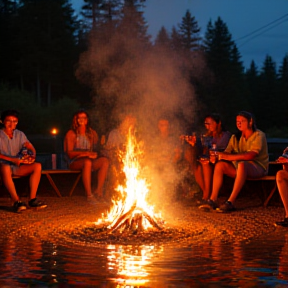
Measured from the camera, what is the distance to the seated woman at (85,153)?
8719 millimetres

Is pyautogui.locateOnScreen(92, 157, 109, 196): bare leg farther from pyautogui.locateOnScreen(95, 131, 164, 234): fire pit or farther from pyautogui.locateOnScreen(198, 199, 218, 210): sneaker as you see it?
pyautogui.locateOnScreen(198, 199, 218, 210): sneaker

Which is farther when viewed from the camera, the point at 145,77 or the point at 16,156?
the point at 145,77

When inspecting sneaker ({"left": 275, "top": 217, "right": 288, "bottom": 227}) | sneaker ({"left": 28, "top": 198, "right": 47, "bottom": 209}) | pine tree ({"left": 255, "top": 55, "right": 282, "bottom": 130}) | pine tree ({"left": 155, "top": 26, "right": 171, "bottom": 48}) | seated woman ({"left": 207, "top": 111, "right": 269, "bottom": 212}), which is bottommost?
sneaker ({"left": 275, "top": 217, "right": 288, "bottom": 227})

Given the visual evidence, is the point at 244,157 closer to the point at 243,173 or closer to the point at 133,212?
the point at 243,173

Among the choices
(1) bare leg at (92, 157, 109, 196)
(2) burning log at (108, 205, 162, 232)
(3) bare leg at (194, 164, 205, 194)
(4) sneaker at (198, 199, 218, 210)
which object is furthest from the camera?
(1) bare leg at (92, 157, 109, 196)

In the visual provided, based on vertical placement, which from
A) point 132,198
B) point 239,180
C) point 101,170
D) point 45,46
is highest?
point 45,46

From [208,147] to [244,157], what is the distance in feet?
2.63

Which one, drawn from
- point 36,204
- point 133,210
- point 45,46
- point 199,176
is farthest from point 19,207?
point 45,46

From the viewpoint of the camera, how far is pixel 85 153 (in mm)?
8820

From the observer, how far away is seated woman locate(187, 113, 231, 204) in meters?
8.31

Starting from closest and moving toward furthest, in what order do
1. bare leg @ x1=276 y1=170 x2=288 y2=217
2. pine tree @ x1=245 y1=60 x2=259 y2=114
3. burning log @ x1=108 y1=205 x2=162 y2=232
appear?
burning log @ x1=108 y1=205 x2=162 y2=232 → bare leg @ x1=276 y1=170 x2=288 y2=217 → pine tree @ x1=245 y1=60 x2=259 y2=114

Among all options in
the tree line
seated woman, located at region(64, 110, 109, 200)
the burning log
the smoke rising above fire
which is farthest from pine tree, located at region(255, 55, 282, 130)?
the burning log

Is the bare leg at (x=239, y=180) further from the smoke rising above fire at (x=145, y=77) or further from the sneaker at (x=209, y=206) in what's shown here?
the smoke rising above fire at (x=145, y=77)

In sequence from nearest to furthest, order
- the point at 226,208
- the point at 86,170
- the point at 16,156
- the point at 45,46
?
1. the point at 226,208
2. the point at 16,156
3. the point at 86,170
4. the point at 45,46
